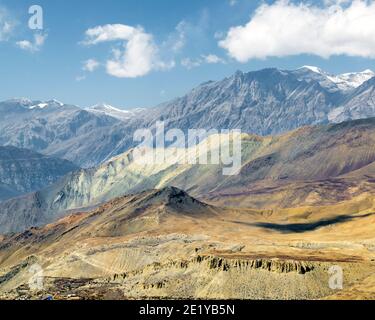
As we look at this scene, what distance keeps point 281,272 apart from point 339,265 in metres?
16.3

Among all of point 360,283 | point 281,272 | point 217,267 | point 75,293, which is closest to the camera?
point 360,283

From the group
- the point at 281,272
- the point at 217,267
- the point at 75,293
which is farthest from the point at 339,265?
the point at 75,293

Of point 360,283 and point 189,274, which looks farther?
point 189,274
